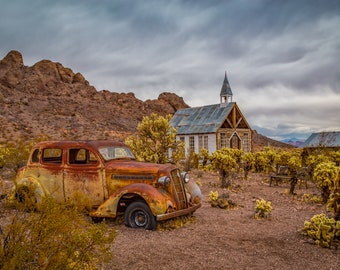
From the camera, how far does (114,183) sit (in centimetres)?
784

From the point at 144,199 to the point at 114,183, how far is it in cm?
91

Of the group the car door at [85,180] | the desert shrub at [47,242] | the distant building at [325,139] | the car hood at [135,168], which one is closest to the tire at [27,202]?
the desert shrub at [47,242]

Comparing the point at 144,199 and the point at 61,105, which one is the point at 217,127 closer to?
the point at 144,199

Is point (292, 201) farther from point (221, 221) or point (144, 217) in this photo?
point (144, 217)

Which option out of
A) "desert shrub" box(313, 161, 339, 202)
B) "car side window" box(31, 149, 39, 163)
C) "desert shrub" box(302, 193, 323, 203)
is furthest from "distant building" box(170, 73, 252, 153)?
"car side window" box(31, 149, 39, 163)

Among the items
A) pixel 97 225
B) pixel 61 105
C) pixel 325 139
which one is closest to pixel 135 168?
pixel 97 225

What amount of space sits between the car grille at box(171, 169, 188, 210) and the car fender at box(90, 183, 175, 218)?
0.26m

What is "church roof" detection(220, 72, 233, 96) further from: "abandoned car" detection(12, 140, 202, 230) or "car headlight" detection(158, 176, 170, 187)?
"car headlight" detection(158, 176, 170, 187)

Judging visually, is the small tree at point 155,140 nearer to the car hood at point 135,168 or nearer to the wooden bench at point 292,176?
the wooden bench at point 292,176

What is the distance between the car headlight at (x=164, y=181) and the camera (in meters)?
7.61

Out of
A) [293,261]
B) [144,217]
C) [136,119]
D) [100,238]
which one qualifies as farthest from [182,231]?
[136,119]

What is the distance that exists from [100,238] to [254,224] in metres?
5.58

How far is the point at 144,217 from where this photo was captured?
24.6 ft

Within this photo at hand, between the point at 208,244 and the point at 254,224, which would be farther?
the point at 254,224
